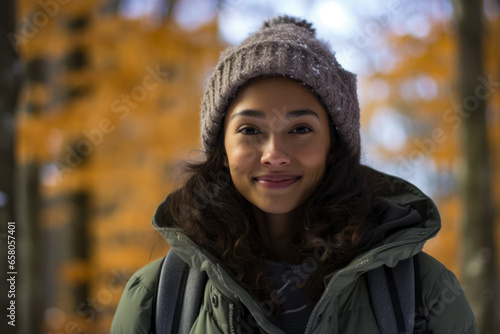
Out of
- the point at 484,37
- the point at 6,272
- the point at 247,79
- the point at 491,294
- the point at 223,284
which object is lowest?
the point at 491,294

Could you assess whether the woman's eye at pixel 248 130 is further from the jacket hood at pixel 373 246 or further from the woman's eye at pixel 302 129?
the jacket hood at pixel 373 246

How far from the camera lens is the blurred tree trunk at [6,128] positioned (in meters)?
2.98

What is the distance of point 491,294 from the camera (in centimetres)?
444

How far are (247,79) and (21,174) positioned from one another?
4925 millimetres

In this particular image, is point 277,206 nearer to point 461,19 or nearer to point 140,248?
point 461,19

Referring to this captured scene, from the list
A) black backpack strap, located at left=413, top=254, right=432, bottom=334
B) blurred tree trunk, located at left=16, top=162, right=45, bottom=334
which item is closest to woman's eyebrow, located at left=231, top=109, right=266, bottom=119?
black backpack strap, located at left=413, top=254, right=432, bottom=334

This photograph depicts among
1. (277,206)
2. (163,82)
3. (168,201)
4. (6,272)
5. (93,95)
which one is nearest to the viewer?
(277,206)

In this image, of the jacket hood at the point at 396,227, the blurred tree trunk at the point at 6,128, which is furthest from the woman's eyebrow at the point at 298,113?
the blurred tree trunk at the point at 6,128

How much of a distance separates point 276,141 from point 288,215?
1.44 ft

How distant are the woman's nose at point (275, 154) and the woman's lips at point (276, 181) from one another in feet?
0.21

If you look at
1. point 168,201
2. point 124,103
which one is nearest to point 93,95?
point 124,103

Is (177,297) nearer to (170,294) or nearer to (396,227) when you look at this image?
(170,294)

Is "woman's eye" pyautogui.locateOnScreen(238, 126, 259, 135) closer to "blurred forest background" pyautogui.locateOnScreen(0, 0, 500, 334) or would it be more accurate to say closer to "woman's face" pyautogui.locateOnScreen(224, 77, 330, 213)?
"woman's face" pyautogui.locateOnScreen(224, 77, 330, 213)

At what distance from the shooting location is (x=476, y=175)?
4.52 metres
